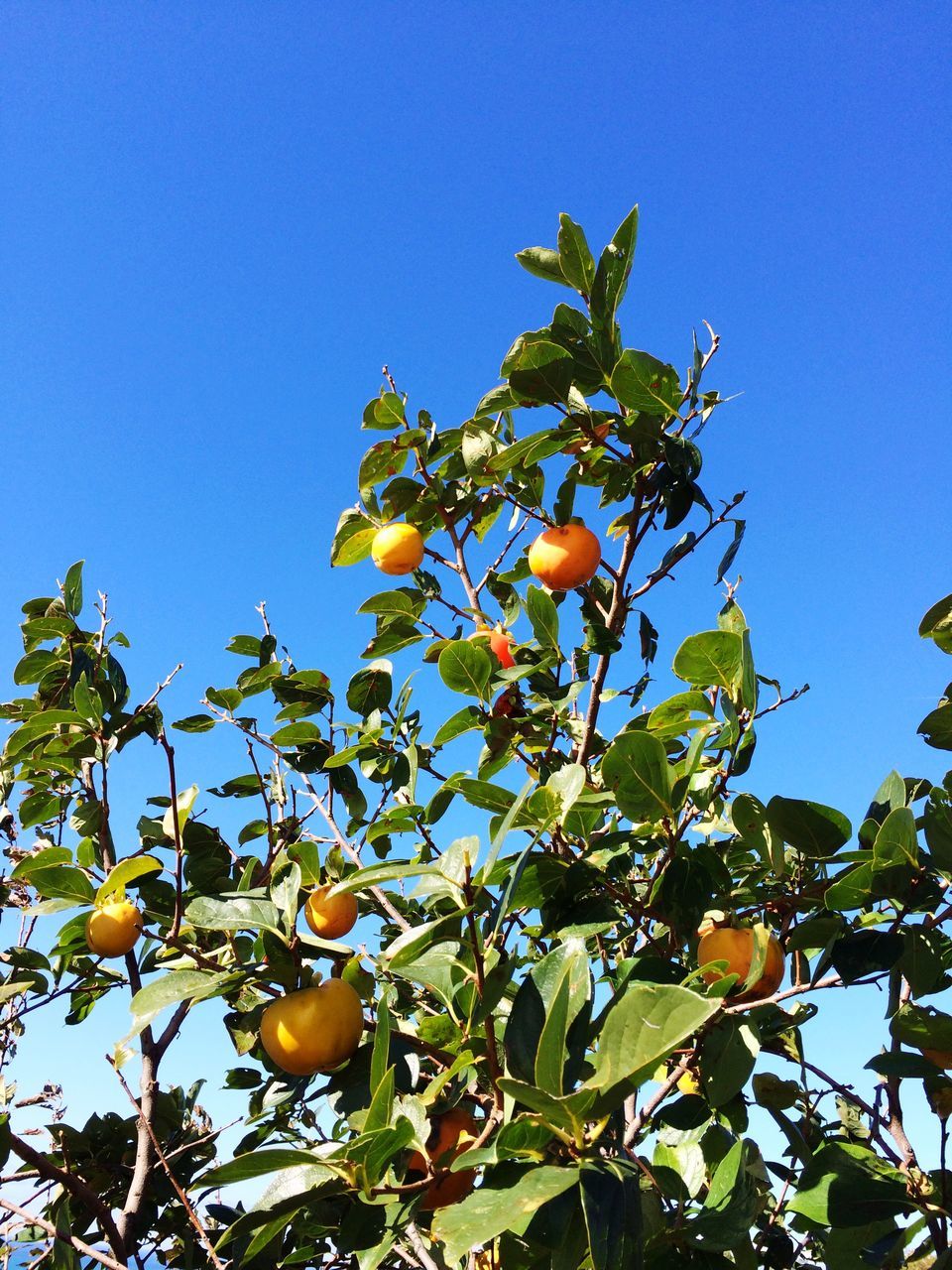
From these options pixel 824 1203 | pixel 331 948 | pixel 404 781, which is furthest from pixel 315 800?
pixel 824 1203

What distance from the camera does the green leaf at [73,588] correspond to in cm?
248

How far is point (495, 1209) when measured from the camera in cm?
86

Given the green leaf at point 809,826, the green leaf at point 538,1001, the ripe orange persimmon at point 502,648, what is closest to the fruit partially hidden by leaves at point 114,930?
the ripe orange persimmon at point 502,648

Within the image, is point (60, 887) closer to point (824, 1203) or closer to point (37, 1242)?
point (37, 1242)

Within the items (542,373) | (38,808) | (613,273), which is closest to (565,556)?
(542,373)

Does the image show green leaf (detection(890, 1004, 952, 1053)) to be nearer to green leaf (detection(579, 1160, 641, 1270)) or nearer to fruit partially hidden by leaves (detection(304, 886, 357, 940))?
green leaf (detection(579, 1160, 641, 1270))

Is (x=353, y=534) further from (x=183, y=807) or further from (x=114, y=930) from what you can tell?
(x=114, y=930)

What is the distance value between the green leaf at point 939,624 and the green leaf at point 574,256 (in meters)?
0.93

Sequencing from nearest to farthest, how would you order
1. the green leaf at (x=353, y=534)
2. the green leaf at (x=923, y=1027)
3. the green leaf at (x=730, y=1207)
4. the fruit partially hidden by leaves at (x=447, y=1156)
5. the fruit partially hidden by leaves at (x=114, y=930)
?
the green leaf at (x=730, y=1207) → the fruit partially hidden by leaves at (x=447, y=1156) → the green leaf at (x=923, y=1027) → the fruit partially hidden by leaves at (x=114, y=930) → the green leaf at (x=353, y=534)

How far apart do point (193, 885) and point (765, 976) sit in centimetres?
143

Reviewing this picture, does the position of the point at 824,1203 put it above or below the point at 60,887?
below

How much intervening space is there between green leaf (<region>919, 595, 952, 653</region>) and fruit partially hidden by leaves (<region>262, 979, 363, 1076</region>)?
47.5 inches

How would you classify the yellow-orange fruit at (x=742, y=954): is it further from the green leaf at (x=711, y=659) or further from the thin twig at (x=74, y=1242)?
the thin twig at (x=74, y=1242)

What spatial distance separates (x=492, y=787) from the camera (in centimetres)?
142
